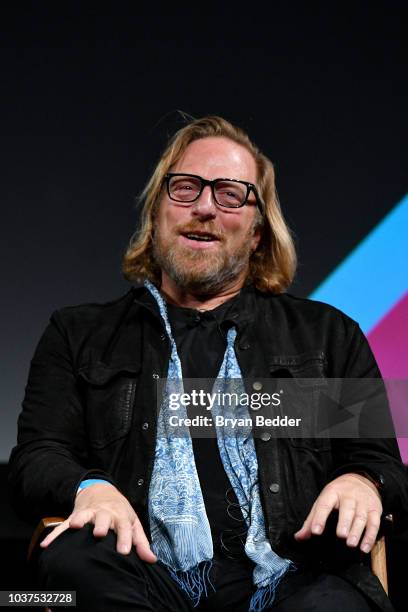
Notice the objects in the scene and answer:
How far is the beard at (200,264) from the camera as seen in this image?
2.15 meters

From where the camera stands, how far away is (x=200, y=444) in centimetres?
189

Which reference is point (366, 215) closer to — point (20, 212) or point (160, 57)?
point (160, 57)

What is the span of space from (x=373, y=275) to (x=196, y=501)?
→ 4.67ft

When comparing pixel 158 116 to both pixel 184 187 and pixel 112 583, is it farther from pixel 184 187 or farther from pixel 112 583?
pixel 112 583

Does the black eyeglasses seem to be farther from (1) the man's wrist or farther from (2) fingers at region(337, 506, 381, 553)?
(2) fingers at region(337, 506, 381, 553)

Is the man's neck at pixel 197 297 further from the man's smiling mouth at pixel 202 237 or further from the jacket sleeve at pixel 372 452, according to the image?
the jacket sleeve at pixel 372 452

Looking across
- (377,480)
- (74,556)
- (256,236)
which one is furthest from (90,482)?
(256,236)

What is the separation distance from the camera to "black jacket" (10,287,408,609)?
Answer: 1755mm

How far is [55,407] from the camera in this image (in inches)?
76.2

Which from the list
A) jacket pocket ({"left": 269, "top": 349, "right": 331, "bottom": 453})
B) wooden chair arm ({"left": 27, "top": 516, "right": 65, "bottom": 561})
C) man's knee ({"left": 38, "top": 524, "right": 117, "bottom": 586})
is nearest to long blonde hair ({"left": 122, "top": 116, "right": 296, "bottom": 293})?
jacket pocket ({"left": 269, "top": 349, "right": 331, "bottom": 453})

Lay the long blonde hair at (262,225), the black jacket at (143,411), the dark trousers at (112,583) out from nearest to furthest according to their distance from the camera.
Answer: the dark trousers at (112,583), the black jacket at (143,411), the long blonde hair at (262,225)

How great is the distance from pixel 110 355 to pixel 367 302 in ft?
3.96

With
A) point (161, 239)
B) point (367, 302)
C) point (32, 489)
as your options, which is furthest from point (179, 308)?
point (367, 302)

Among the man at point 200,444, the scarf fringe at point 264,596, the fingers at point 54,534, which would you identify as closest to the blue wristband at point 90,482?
the man at point 200,444
